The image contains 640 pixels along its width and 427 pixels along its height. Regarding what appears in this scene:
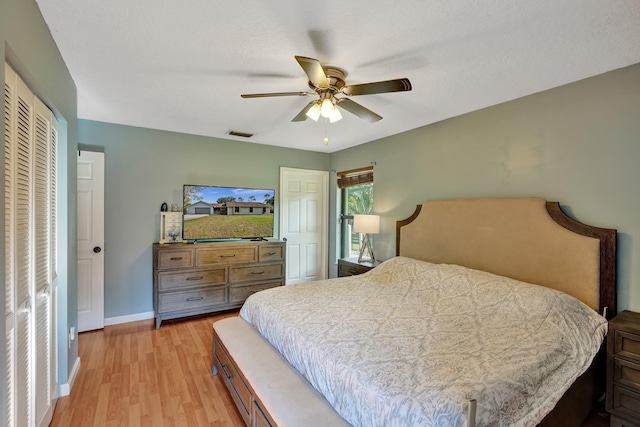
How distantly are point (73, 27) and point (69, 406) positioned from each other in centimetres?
243

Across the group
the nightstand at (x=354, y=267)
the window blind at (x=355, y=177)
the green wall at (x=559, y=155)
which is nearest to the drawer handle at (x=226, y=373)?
the nightstand at (x=354, y=267)

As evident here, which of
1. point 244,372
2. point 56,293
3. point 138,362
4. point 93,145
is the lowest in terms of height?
point 138,362

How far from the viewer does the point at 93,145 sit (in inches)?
133

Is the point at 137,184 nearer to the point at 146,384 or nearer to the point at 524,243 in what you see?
the point at 146,384

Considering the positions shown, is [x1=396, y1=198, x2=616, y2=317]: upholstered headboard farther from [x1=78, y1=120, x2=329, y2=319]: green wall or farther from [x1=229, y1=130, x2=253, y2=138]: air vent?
[x1=78, y1=120, x2=329, y2=319]: green wall

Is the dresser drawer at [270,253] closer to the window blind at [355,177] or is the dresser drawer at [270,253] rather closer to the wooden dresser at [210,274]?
the wooden dresser at [210,274]

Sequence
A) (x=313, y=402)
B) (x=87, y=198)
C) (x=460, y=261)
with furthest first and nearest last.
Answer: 1. (x=87, y=198)
2. (x=460, y=261)
3. (x=313, y=402)

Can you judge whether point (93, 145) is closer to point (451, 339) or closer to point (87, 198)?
point (87, 198)

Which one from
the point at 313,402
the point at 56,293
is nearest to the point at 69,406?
the point at 56,293

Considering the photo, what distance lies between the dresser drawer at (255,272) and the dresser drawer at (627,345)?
333 centimetres

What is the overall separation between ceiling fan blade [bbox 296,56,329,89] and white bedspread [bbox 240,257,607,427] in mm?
1500

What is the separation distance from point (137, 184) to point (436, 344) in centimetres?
364

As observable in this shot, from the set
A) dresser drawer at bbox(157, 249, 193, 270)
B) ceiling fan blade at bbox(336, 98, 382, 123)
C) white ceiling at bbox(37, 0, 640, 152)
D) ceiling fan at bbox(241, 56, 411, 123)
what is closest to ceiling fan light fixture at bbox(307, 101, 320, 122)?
ceiling fan at bbox(241, 56, 411, 123)

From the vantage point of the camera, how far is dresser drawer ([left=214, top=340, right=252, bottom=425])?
1775mm
